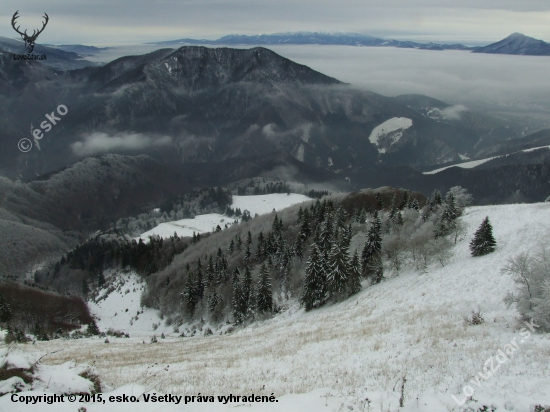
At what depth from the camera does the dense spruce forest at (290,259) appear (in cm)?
6325

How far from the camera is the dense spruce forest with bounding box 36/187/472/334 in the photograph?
2490 inches

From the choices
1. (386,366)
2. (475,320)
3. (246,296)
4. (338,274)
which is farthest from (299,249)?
(386,366)

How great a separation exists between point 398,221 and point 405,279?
3343cm

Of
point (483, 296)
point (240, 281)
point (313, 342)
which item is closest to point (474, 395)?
point (313, 342)

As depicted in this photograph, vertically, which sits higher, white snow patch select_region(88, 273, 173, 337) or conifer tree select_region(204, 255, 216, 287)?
conifer tree select_region(204, 255, 216, 287)

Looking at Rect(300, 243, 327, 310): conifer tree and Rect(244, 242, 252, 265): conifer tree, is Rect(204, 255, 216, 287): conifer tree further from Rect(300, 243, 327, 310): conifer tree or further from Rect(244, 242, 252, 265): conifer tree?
Rect(300, 243, 327, 310): conifer tree

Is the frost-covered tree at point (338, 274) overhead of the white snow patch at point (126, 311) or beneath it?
overhead

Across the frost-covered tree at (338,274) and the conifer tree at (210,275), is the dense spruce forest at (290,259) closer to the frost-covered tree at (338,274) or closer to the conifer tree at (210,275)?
the frost-covered tree at (338,274)

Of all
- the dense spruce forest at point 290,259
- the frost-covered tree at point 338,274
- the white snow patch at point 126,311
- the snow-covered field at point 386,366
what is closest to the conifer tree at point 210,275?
the dense spruce forest at point 290,259

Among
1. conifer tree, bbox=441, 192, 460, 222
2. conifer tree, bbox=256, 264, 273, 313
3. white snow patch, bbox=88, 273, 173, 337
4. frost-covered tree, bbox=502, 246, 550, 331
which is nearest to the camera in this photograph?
frost-covered tree, bbox=502, 246, 550, 331

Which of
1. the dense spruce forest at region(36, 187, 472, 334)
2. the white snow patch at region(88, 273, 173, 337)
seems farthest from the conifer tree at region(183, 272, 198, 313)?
the white snow patch at region(88, 273, 173, 337)

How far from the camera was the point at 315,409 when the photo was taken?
1147 cm

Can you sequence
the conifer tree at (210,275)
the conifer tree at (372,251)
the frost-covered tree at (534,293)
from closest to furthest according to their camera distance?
the frost-covered tree at (534,293) → the conifer tree at (372,251) → the conifer tree at (210,275)
